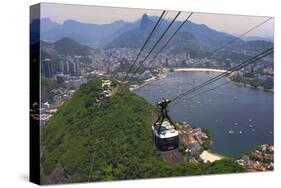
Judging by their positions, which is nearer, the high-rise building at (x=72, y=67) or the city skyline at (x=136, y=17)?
the city skyline at (x=136, y=17)

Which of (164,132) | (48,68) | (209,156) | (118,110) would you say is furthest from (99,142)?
(209,156)

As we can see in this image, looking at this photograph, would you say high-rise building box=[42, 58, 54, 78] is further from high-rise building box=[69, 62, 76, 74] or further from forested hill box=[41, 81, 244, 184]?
forested hill box=[41, 81, 244, 184]

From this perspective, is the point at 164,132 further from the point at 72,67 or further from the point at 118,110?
the point at 72,67

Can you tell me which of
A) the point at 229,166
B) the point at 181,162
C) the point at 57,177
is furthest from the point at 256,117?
the point at 57,177

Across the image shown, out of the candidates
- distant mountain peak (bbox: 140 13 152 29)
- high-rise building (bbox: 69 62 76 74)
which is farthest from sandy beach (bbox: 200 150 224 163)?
high-rise building (bbox: 69 62 76 74)

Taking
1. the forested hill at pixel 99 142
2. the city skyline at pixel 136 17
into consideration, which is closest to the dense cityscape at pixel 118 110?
the forested hill at pixel 99 142

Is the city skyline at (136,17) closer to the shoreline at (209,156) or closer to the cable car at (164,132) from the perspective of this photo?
the cable car at (164,132)
